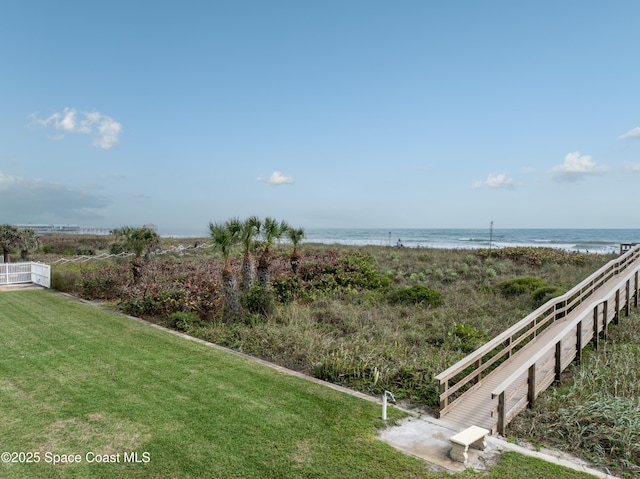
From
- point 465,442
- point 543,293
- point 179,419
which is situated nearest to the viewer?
point 465,442

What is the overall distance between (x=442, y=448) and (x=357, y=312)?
550 cm

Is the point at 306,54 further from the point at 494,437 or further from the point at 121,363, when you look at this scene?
the point at 494,437

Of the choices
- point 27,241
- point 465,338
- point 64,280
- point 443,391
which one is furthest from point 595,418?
point 27,241

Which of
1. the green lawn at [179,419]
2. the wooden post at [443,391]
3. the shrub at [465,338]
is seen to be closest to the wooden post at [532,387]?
the wooden post at [443,391]

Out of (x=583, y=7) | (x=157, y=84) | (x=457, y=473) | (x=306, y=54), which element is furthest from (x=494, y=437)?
(x=157, y=84)

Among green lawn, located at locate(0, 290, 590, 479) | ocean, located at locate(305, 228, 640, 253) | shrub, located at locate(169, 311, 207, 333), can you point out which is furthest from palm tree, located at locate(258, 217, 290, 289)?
ocean, located at locate(305, 228, 640, 253)

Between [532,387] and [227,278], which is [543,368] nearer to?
[532,387]

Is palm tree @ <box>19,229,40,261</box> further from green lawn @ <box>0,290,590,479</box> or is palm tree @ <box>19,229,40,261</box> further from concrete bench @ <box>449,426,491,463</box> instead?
concrete bench @ <box>449,426,491,463</box>

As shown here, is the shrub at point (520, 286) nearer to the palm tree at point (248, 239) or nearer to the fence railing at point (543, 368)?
the fence railing at point (543, 368)

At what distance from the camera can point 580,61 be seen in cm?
1235

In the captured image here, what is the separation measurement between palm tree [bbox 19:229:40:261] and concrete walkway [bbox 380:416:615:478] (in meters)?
21.3

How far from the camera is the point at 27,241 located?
19281 mm

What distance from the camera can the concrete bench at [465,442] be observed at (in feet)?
11.3

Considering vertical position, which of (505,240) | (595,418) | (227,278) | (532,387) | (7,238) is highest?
(7,238)
